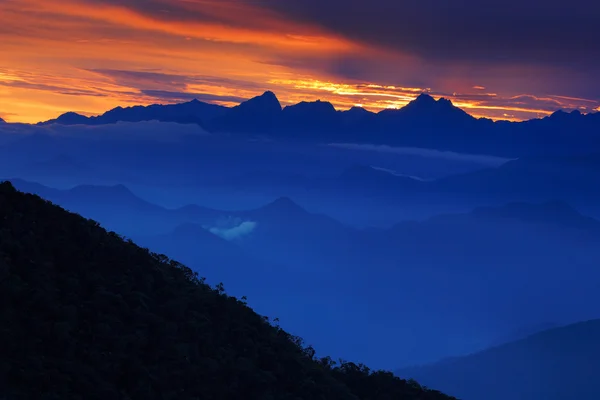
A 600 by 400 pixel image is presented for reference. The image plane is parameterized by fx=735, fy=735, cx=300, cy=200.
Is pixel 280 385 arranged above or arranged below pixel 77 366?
below

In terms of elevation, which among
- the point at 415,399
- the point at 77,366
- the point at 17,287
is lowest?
the point at 415,399

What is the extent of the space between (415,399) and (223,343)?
12.6m

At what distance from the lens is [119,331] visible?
3062 cm

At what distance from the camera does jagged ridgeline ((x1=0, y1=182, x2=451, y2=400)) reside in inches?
1064

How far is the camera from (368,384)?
4188cm

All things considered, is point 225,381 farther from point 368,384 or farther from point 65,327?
point 368,384

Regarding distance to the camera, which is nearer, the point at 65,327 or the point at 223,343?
the point at 65,327

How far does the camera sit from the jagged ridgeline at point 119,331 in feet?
88.6

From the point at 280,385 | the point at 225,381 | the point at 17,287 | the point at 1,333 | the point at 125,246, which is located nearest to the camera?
the point at 1,333

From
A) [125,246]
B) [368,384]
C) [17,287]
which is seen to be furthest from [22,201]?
[368,384]

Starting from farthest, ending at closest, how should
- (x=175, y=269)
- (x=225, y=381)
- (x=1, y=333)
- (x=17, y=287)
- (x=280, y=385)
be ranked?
1. (x=175, y=269)
2. (x=280, y=385)
3. (x=225, y=381)
4. (x=17, y=287)
5. (x=1, y=333)

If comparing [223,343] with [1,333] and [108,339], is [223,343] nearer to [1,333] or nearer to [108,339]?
[108,339]

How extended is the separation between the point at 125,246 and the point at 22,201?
5.44 metres

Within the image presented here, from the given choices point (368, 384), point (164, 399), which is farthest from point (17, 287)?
point (368, 384)
